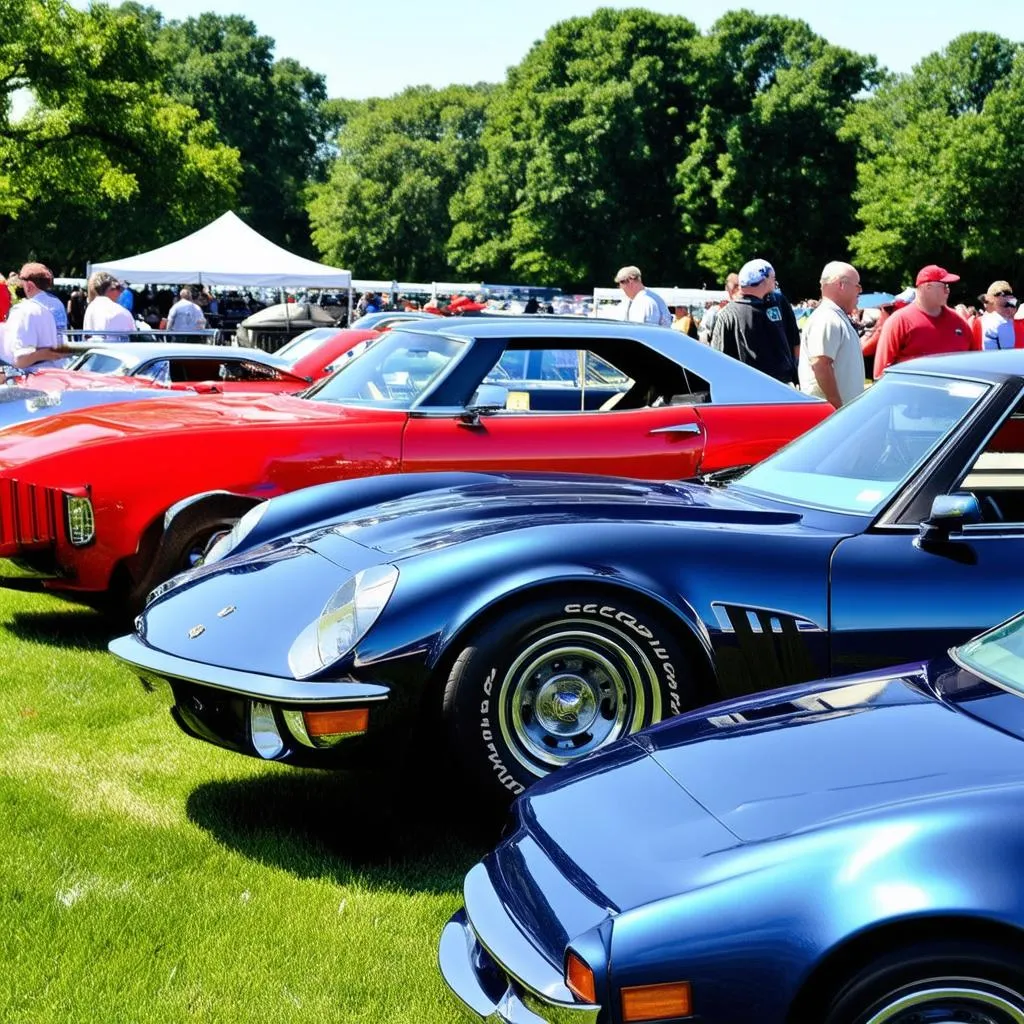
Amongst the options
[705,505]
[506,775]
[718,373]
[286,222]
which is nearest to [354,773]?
[506,775]

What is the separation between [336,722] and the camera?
12.2ft

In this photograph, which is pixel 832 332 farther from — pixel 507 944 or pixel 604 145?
pixel 604 145

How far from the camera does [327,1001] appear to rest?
10.0 ft

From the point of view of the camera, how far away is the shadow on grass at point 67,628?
6.60m

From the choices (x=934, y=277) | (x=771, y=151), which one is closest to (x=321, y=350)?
(x=934, y=277)

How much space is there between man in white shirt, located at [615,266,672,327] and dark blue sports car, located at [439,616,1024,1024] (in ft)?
29.1

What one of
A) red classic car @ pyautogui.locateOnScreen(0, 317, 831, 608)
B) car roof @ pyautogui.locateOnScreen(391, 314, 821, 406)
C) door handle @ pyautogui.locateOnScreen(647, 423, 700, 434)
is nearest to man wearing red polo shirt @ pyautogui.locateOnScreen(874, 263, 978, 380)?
red classic car @ pyautogui.locateOnScreen(0, 317, 831, 608)

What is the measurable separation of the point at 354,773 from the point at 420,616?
106 centimetres

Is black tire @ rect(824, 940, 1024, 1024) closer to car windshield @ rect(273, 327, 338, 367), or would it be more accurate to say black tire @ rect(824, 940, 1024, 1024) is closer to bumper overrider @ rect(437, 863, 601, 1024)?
bumper overrider @ rect(437, 863, 601, 1024)

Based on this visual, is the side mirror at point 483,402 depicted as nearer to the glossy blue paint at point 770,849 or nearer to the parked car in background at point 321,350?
the glossy blue paint at point 770,849

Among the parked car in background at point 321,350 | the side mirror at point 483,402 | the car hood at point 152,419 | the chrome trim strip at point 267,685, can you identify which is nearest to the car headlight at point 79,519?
the car hood at point 152,419

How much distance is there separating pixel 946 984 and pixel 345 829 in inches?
91.4

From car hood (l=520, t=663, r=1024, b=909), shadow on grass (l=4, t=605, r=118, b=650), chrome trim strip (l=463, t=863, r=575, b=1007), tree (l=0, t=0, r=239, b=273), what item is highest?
tree (l=0, t=0, r=239, b=273)

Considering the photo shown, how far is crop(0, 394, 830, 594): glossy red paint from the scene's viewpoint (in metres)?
6.14
